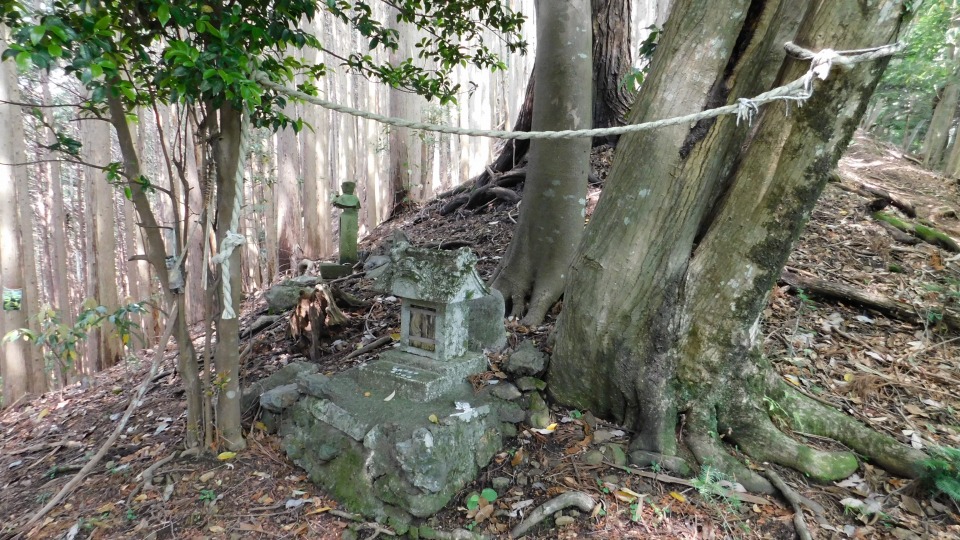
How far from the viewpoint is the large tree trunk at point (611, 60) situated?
21.1 feet

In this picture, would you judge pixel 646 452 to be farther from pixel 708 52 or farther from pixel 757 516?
pixel 708 52

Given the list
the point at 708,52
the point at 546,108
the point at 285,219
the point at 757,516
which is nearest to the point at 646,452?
the point at 757,516

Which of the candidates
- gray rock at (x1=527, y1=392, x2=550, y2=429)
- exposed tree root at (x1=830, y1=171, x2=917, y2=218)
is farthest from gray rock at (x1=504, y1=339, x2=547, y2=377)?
exposed tree root at (x1=830, y1=171, x2=917, y2=218)

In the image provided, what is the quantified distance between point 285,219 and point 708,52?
8438 millimetres

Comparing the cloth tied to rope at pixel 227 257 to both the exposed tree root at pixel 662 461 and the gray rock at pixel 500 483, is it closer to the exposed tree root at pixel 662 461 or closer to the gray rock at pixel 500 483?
the gray rock at pixel 500 483

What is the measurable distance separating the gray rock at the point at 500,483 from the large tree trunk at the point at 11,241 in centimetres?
659

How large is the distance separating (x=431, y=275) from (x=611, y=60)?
195 inches

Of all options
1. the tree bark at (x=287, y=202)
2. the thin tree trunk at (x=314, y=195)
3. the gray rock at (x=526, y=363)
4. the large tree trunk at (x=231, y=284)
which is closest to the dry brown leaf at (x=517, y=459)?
the gray rock at (x=526, y=363)

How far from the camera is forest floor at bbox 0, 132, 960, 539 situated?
2428 mm

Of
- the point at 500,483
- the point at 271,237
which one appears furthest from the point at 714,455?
the point at 271,237

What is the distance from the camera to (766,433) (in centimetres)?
275

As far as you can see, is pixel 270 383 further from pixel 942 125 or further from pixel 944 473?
pixel 942 125

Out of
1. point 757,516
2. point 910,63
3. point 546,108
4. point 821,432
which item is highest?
point 910,63

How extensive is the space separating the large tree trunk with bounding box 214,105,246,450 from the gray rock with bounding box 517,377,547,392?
171 centimetres
